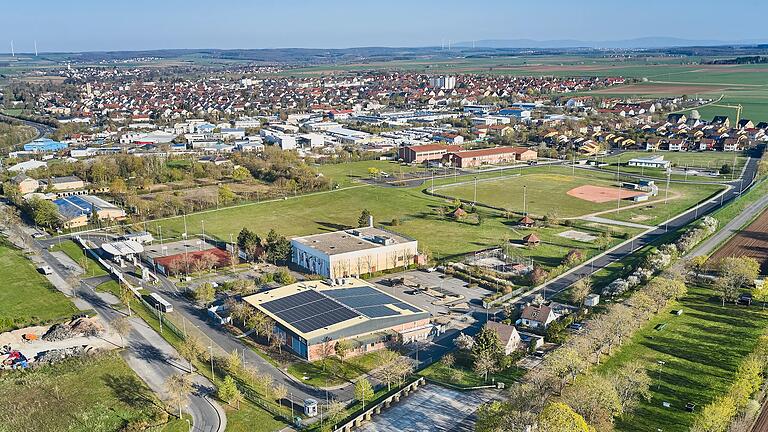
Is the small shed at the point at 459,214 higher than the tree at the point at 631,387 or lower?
higher

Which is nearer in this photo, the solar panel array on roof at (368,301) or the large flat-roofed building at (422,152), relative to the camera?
the solar panel array on roof at (368,301)

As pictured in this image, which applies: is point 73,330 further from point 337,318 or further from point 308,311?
point 337,318

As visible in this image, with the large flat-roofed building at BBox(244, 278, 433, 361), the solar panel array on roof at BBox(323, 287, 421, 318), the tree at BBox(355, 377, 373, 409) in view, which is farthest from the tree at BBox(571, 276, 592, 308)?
the tree at BBox(355, 377, 373, 409)

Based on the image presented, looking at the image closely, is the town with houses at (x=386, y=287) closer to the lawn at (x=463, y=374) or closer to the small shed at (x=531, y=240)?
the lawn at (x=463, y=374)

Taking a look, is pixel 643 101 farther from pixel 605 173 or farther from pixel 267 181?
pixel 267 181

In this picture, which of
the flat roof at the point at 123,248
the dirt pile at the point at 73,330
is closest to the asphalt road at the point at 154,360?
the dirt pile at the point at 73,330

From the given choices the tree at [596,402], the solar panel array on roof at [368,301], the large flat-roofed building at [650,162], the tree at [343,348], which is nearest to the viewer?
the tree at [596,402]
